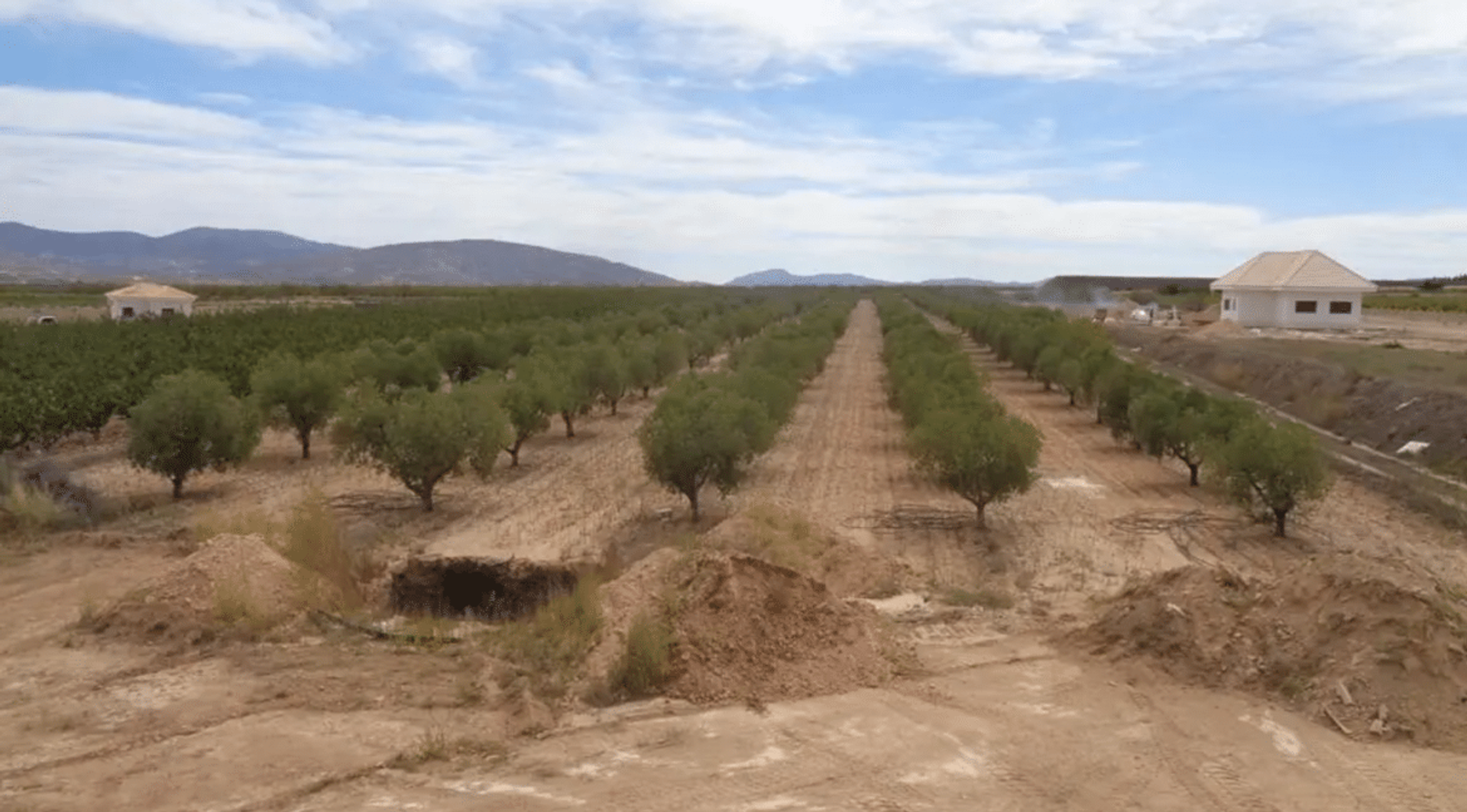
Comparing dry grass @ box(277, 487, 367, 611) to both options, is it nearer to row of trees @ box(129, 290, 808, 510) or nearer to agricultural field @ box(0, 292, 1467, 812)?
agricultural field @ box(0, 292, 1467, 812)

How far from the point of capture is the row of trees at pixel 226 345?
1120 inches

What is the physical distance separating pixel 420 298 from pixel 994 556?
403 feet

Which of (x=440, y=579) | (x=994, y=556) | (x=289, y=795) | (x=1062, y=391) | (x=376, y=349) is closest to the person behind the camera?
(x=289, y=795)

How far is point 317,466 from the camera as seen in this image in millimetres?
26062

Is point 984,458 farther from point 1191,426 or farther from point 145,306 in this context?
point 145,306

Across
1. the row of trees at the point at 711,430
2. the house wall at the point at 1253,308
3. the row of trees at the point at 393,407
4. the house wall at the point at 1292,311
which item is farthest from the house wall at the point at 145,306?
the house wall at the point at 1292,311

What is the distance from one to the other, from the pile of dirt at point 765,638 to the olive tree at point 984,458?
6.53 metres

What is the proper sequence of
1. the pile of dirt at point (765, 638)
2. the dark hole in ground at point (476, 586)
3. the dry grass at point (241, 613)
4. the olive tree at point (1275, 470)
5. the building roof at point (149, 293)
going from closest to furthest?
the pile of dirt at point (765, 638) → the dry grass at point (241, 613) → the dark hole in ground at point (476, 586) → the olive tree at point (1275, 470) → the building roof at point (149, 293)

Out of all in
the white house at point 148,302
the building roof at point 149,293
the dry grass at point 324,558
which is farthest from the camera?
the building roof at point 149,293

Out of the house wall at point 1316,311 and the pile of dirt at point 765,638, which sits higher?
the house wall at point 1316,311

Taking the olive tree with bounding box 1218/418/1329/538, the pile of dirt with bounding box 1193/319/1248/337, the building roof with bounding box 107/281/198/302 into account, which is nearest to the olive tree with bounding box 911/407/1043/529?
the olive tree with bounding box 1218/418/1329/538

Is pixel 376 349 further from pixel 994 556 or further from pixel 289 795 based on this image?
pixel 289 795

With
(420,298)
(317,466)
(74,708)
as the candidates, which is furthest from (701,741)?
(420,298)

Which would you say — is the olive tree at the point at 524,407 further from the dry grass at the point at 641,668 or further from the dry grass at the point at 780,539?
the dry grass at the point at 641,668
